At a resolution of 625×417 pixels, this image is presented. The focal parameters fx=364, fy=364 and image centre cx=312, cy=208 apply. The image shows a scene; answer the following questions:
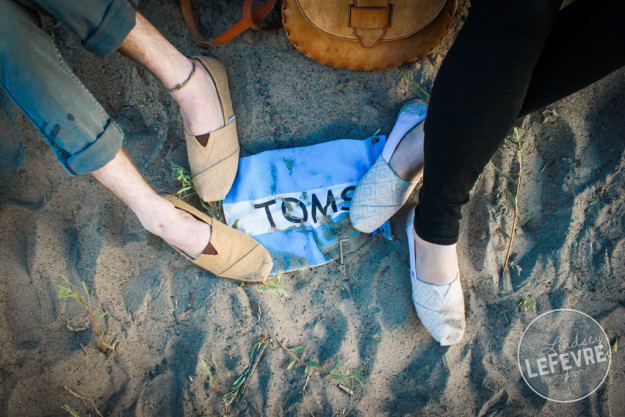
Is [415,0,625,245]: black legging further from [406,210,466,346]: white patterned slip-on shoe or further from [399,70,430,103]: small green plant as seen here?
[399,70,430,103]: small green plant

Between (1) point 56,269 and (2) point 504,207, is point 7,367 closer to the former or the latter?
(1) point 56,269

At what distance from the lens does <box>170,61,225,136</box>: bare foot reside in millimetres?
1446

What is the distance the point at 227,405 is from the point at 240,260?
1.94ft

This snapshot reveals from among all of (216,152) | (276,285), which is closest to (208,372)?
(276,285)

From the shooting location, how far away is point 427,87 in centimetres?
170

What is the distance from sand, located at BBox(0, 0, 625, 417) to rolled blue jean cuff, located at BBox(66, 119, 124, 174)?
440 mm

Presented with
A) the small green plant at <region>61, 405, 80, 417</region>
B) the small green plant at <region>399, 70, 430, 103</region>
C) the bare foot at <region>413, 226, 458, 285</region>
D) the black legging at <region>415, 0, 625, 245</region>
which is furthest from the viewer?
the small green plant at <region>399, 70, 430, 103</region>

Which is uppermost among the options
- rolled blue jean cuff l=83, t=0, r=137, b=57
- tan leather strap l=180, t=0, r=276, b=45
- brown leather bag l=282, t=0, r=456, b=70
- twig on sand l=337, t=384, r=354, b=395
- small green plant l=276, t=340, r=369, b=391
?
rolled blue jean cuff l=83, t=0, r=137, b=57

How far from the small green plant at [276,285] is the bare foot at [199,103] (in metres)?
0.68

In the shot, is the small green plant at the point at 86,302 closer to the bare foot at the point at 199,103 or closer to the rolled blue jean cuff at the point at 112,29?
the bare foot at the point at 199,103

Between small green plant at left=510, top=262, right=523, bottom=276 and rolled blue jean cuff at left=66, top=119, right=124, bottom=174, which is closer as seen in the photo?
rolled blue jean cuff at left=66, top=119, right=124, bottom=174

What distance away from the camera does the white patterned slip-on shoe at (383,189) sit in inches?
58.6

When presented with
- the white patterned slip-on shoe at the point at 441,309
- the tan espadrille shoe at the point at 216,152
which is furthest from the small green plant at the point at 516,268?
the tan espadrille shoe at the point at 216,152

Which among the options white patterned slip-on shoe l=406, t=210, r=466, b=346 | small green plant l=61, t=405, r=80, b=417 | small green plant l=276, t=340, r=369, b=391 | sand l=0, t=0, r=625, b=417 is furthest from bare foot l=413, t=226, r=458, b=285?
small green plant l=61, t=405, r=80, b=417
